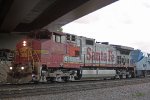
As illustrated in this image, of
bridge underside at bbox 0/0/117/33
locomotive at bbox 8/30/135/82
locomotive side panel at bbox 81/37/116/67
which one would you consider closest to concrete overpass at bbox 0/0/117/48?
bridge underside at bbox 0/0/117/33

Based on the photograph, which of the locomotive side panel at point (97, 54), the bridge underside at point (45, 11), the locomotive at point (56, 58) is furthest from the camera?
the locomotive side panel at point (97, 54)

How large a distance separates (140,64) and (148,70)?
3459 mm

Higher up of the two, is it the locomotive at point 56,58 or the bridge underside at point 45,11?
the bridge underside at point 45,11

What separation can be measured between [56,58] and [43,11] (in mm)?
7399

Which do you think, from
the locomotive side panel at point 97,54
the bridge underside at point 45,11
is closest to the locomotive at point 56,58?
the locomotive side panel at point 97,54

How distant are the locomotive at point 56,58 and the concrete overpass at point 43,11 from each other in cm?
244

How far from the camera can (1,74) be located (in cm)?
2486

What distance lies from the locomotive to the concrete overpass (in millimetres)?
2441

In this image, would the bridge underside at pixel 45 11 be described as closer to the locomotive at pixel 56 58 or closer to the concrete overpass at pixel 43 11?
the concrete overpass at pixel 43 11

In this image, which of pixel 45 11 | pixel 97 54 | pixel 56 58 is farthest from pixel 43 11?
pixel 56 58

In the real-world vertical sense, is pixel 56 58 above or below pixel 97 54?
below

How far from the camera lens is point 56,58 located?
22.5 metres

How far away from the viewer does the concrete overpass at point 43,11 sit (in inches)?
979

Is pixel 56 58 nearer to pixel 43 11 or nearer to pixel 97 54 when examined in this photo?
pixel 97 54
